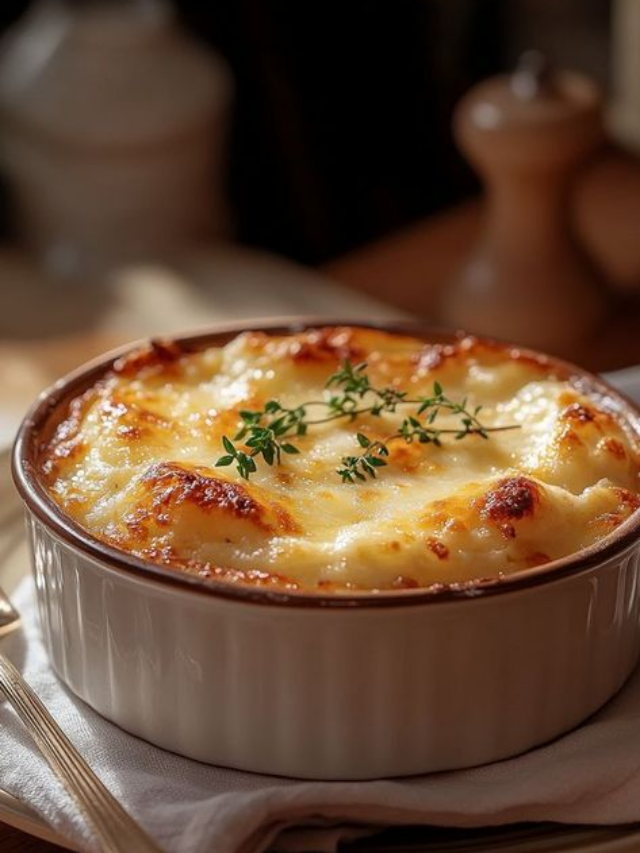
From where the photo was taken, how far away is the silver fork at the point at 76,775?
1.34 m

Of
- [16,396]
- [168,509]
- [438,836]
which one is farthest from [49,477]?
[16,396]

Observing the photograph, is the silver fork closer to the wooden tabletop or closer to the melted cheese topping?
the melted cheese topping

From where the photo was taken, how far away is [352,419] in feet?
5.78

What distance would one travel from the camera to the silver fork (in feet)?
4.41

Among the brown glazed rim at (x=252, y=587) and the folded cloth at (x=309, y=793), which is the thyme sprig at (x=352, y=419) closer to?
the brown glazed rim at (x=252, y=587)

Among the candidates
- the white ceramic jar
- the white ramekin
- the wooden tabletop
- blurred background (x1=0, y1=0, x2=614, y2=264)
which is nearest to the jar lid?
the white ceramic jar

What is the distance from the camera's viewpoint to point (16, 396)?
2768 millimetres

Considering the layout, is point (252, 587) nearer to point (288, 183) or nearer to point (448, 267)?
point (448, 267)

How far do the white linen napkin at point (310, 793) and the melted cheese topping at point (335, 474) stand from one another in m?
0.22

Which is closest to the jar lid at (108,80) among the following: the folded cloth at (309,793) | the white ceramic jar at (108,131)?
the white ceramic jar at (108,131)

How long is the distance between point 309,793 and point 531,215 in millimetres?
2003

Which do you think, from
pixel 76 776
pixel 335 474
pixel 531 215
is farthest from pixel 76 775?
pixel 531 215

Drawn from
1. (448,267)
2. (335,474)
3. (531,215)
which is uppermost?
(335,474)

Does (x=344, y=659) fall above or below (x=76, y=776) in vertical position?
above
